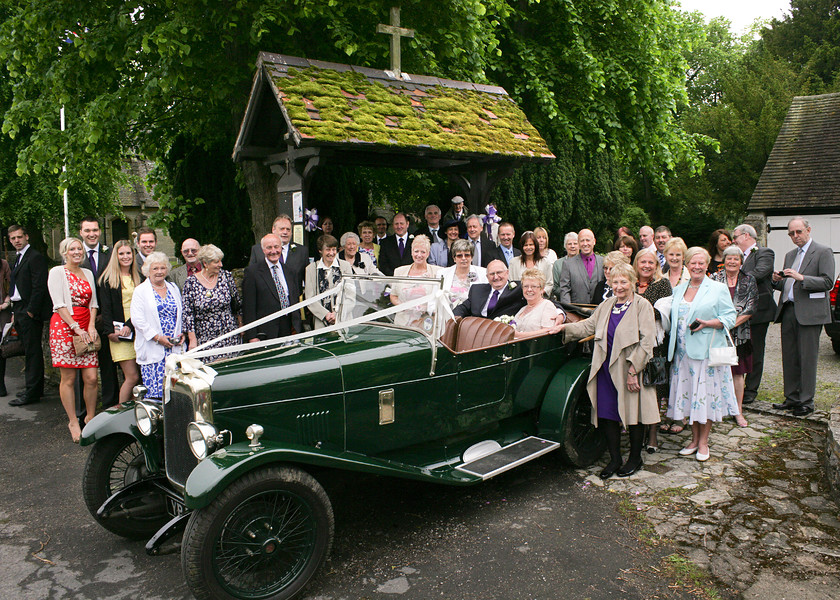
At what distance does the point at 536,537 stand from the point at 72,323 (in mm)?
4893

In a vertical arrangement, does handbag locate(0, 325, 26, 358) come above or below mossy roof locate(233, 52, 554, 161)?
below

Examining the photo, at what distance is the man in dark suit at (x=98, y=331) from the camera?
6.60 m

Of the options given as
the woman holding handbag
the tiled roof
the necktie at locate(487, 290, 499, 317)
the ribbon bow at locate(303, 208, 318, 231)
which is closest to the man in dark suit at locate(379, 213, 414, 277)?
the ribbon bow at locate(303, 208, 318, 231)

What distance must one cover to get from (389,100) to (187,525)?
19.4ft

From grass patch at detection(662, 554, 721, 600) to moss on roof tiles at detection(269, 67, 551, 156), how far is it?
4973mm

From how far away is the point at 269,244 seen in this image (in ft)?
20.2

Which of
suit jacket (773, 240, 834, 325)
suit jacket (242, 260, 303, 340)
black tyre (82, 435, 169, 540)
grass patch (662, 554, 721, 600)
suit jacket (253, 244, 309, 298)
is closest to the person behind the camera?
grass patch (662, 554, 721, 600)

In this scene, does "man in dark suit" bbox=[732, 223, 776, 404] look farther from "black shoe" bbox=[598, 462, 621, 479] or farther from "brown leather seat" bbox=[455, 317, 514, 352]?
"brown leather seat" bbox=[455, 317, 514, 352]

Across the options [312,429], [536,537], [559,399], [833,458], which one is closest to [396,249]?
[559,399]

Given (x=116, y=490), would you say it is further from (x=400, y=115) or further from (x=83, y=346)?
(x=400, y=115)

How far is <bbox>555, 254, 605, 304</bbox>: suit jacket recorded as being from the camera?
23.5 ft

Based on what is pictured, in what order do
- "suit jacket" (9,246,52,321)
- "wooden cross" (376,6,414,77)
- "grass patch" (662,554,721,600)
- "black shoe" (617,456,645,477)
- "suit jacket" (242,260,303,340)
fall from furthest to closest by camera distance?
"wooden cross" (376,6,414,77) < "suit jacket" (9,246,52,321) < "suit jacket" (242,260,303,340) < "black shoe" (617,456,645,477) < "grass patch" (662,554,721,600)

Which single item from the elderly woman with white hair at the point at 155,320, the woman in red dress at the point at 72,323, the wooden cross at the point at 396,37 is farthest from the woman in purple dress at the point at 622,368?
the woman in red dress at the point at 72,323

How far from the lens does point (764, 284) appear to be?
22.4 feet
